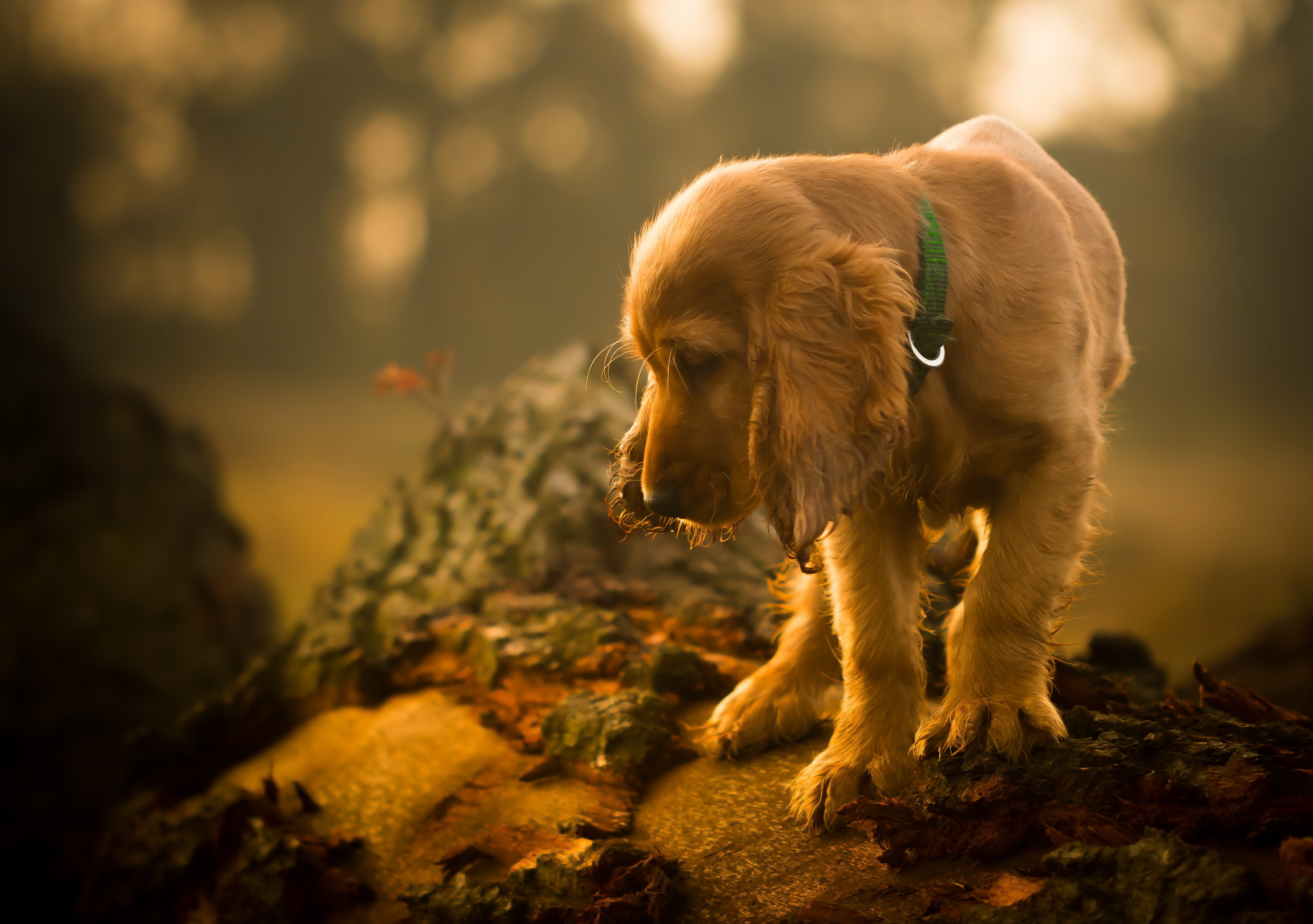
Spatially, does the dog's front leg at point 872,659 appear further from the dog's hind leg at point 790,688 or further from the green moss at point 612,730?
the green moss at point 612,730

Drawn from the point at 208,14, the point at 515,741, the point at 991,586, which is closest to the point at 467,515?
the point at 515,741

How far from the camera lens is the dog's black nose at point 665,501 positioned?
2.29 meters

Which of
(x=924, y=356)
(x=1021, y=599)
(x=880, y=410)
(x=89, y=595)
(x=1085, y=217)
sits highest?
(x=1085, y=217)

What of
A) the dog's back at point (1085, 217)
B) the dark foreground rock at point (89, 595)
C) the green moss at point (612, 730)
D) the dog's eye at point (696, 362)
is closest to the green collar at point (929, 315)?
the dog's eye at point (696, 362)

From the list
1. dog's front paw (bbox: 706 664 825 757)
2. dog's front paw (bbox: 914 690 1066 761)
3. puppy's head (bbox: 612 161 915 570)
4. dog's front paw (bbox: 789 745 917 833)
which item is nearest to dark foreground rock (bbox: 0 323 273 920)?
dog's front paw (bbox: 706 664 825 757)

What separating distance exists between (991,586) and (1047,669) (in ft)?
0.96

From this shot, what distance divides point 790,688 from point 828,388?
1411mm

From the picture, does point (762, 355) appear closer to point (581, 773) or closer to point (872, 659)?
point (872, 659)

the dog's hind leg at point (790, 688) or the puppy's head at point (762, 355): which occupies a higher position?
the puppy's head at point (762, 355)

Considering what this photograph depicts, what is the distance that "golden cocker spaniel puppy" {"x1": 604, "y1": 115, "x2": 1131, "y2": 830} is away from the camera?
206 cm

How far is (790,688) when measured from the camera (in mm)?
3074

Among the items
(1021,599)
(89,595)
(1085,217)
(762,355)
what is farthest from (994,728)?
(89,595)

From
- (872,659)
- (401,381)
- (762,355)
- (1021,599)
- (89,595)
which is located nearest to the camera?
(762,355)

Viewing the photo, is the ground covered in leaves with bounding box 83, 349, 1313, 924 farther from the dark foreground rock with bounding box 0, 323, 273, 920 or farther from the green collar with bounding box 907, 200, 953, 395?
the dark foreground rock with bounding box 0, 323, 273, 920
